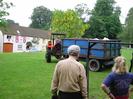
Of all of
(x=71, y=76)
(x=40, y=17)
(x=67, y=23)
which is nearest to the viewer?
(x=71, y=76)

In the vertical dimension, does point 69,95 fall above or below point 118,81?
below

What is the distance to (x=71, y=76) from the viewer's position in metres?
7.12

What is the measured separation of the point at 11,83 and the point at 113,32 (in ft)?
276

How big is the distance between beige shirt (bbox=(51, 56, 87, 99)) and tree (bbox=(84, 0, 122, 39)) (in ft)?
267

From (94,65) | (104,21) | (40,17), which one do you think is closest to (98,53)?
(94,65)

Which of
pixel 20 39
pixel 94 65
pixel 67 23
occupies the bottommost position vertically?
pixel 94 65

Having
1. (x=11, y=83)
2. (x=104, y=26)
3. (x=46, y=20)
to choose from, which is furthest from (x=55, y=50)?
(x=46, y=20)

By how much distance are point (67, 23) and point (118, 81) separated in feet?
172

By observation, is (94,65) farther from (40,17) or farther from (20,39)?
(40,17)

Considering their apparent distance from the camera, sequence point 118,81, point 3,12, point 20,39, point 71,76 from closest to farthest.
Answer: point 118,81 → point 71,76 → point 3,12 → point 20,39

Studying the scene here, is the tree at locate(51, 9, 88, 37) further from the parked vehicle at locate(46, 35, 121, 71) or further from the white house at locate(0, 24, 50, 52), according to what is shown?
the parked vehicle at locate(46, 35, 121, 71)

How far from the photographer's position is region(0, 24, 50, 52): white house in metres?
69.6

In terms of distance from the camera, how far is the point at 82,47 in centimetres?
2228

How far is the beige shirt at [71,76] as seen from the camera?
7.12 m
